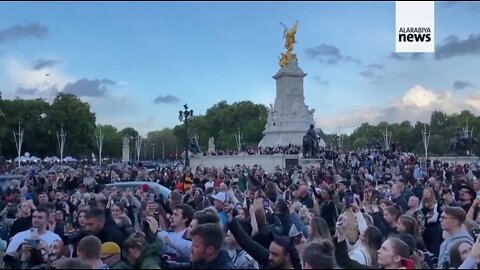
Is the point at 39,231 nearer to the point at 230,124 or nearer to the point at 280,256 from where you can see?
the point at 280,256

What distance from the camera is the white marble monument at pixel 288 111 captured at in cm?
6184

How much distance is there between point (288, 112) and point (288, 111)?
138 mm

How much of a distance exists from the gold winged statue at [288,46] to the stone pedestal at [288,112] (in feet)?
2.22

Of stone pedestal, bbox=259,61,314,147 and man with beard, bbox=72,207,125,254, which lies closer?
man with beard, bbox=72,207,125,254

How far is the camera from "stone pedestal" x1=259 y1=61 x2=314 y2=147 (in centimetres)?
6184

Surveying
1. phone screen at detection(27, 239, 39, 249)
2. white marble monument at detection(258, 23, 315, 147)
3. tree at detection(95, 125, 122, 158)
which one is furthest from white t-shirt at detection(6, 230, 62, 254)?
tree at detection(95, 125, 122, 158)

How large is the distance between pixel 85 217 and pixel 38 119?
86.2 meters

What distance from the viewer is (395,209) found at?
7910 millimetres

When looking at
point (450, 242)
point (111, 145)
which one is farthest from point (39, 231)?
point (111, 145)

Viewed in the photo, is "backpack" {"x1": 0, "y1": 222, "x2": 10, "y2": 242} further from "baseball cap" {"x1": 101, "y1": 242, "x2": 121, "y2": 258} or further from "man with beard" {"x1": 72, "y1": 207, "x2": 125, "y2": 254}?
"baseball cap" {"x1": 101, "y1": 242, "x2": 121, "y2": 258}

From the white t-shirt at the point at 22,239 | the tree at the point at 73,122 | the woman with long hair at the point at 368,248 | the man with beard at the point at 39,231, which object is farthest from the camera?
the tree at the point at 73,122

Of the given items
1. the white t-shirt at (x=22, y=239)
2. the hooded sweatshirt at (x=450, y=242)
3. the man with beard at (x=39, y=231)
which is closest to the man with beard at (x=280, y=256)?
the hooded sweatshirt at (x=450, y=242)

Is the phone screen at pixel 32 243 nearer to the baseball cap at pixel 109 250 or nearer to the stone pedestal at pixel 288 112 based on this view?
the baseball cap at pixel 109 250

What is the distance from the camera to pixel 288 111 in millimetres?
63031
